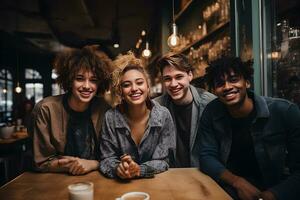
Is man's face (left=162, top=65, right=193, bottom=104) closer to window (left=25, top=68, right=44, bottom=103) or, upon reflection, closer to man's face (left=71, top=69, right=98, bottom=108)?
man's face (left=71, top=69, right=98, bottom=108)

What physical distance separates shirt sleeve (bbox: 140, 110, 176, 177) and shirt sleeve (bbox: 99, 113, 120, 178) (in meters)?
0.20

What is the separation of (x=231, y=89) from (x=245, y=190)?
25.9 inches

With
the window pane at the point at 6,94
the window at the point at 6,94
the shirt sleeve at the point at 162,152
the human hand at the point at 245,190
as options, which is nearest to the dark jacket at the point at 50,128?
the shirt sleeve at the point at 162,152

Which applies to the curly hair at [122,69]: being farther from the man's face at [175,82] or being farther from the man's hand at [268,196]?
the man's hand at [268,196]

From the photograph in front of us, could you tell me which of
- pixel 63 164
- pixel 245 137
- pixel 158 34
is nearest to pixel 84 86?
pixel 63 164

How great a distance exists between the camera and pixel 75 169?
68.6 inches

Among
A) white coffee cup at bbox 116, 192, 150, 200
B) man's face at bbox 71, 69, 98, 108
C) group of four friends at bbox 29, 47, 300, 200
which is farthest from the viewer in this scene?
man's face at bbox 71, 69, 98, 108

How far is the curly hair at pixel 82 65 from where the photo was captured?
2.16 metres

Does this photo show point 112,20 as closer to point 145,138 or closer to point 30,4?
point 30,4

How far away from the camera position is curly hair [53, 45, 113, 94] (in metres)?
2.16

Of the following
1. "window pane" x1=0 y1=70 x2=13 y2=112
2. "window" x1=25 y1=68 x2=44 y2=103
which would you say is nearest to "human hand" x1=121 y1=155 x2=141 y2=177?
"window pane" x1=0 y1=70 x2=13 y2=112

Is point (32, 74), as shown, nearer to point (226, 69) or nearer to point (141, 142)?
point (141, 142)

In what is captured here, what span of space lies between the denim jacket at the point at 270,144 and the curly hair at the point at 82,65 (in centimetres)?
93

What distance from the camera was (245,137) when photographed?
6.39 feet
